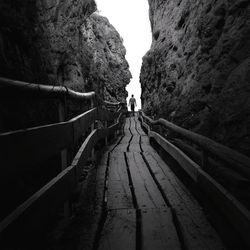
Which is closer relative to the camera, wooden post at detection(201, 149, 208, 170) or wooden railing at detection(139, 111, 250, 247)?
wooden railing at detection(139, 111, 250, 247)

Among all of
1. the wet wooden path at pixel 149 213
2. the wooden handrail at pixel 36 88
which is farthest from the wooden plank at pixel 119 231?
the wooden handrail at pixel 36 88

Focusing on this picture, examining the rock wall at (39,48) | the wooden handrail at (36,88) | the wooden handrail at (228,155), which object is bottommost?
the wooden handrail at (228,155)

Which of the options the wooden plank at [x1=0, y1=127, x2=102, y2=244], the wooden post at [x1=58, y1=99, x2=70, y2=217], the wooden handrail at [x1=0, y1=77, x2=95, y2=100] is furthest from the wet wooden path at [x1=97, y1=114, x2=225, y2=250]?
the wooden handrail at [x1=0, y1=77, x2=95, y2=100]

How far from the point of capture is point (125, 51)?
41719mm

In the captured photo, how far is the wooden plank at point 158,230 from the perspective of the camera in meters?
2.41

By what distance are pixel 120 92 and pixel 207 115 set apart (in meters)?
32.5

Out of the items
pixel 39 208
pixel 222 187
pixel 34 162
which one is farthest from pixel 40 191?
pixel 222 187

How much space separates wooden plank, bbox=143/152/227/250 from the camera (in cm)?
245

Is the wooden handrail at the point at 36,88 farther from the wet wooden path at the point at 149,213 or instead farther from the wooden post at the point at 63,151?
the wet wooden path at the point at 149,213

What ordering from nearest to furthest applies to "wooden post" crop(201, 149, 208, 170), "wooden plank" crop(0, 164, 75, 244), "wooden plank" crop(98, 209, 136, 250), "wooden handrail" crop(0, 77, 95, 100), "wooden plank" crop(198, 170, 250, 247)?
"wooden plank" crop(0, 164, 75, 244), "wooden handrail" crop(0, 77, 95, 100), "wooden plank" crop(198, 170, 250, 247), "wooden plank" crop(98, 209, 136, 250), "wooden post" crop(201, 149, 208, 170)

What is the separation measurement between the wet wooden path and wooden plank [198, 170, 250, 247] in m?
0.35

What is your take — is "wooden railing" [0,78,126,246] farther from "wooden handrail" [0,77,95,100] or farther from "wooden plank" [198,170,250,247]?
"wooden plank" [198,170,250,247]

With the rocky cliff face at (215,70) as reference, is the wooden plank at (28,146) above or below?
below

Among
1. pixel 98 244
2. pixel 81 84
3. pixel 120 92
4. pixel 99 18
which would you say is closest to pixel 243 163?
pixel 98 244
